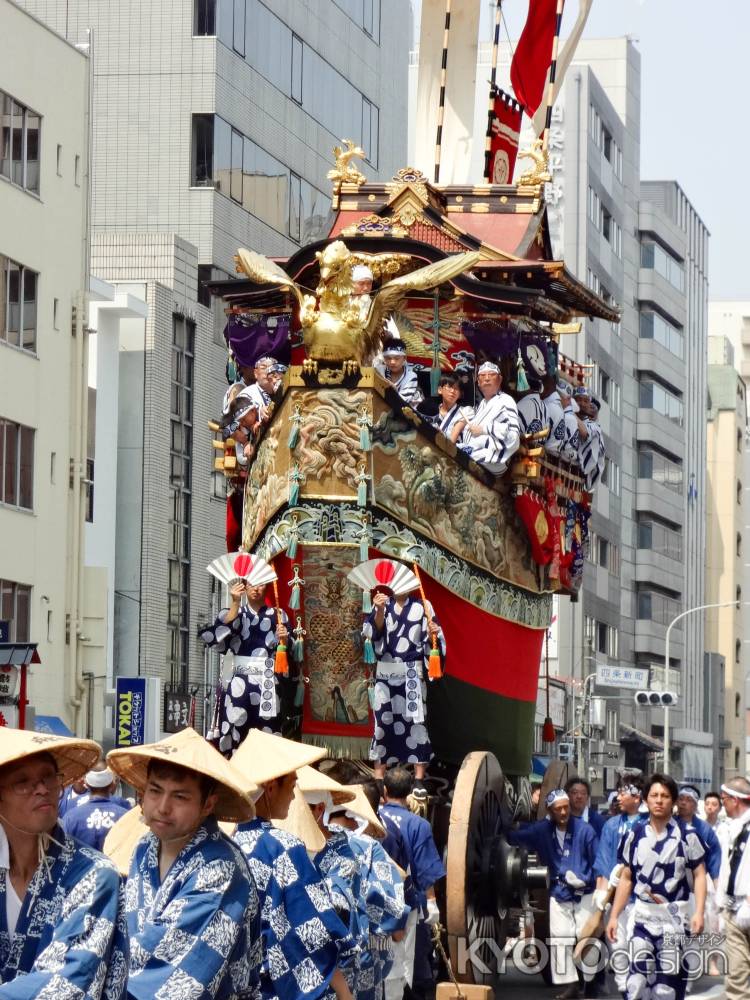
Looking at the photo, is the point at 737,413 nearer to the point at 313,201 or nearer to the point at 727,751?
the point at 727,751

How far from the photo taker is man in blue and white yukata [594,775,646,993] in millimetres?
11516

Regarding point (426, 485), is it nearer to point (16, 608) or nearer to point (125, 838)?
point (125, 838)

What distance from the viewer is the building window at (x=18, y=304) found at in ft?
93.2

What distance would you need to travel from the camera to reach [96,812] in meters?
10.8

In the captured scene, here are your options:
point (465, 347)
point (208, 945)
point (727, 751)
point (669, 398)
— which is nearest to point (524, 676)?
point (465, 347)

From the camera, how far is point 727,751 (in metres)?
83.9

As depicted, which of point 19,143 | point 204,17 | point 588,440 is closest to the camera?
point 588,440

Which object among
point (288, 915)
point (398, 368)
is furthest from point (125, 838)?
point (398, 368)

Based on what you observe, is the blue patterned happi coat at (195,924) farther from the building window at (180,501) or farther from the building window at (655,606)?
the building window at (655,606)

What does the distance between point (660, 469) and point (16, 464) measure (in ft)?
146

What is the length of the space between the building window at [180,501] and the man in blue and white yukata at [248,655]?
70.2ft

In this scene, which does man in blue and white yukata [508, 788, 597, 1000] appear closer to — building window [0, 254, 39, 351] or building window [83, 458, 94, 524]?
building window [0, 254, 39, 351]

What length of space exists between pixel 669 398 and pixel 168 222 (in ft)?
123

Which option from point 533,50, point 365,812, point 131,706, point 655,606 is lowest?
point 131,706
